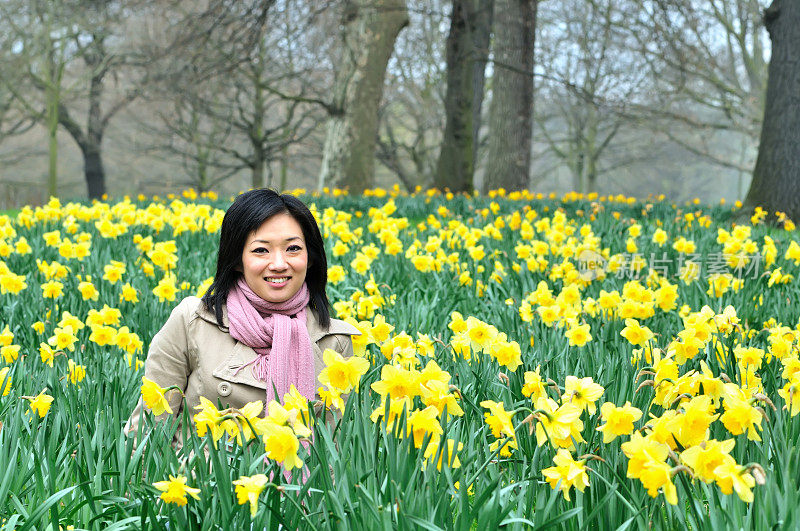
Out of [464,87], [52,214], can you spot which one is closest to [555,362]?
[52,214]

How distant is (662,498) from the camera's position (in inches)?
61.4

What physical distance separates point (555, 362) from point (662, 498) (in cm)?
92

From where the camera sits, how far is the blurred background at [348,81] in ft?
39.3

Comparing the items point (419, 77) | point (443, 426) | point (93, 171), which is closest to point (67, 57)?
point (93, 171)

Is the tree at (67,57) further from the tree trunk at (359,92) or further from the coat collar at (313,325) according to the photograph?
the coat collar at (313,325)

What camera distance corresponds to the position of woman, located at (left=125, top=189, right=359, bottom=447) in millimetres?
2107

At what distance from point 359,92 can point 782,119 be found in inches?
240

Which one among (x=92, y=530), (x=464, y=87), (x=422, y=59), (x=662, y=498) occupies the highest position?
(x=422, y=59)

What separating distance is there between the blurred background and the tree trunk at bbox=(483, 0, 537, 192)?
24 mm

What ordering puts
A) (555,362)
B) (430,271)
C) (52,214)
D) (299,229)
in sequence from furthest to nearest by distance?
1. (52,214)
2. (430,271)
3. (555,362)
4. (299,229)

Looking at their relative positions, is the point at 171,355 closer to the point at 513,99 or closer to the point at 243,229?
the point at 243,229

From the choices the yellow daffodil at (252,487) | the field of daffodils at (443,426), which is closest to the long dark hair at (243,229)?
the field of daffodils at (443,426)

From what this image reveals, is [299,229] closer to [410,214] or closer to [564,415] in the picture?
[564,415]

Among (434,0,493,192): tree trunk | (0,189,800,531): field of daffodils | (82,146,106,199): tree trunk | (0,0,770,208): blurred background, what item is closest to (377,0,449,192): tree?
(0,0,770,208): blurred background
